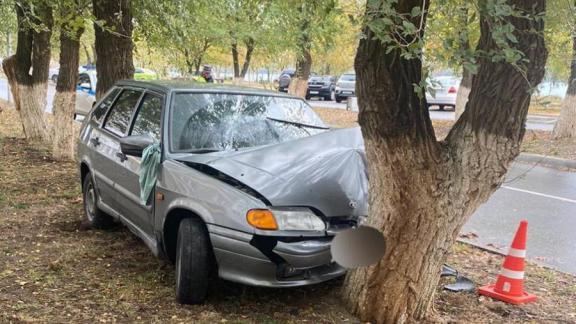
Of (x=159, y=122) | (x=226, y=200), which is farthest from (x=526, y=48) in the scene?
(x=159, y=122)

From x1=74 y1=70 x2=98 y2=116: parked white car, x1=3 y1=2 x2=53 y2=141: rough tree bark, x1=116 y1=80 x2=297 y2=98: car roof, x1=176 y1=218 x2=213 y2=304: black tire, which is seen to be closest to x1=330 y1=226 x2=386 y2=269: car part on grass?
x1=176 y1=218 x2=213 y2=304: black tire

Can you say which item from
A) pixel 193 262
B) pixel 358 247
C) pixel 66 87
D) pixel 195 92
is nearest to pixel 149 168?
pixel 195 92

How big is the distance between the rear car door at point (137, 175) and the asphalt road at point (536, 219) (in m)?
3.07

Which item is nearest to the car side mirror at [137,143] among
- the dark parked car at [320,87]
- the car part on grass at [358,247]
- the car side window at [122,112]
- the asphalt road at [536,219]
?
the car side window at [122,112]

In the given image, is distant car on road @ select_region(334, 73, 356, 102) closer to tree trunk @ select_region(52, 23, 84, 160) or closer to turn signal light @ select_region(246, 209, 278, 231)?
tree trunk @ select_region(52, 23, 84, 160)

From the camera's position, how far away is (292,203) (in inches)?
135

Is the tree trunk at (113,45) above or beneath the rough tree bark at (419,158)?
above

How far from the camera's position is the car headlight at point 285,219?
3.34 meters

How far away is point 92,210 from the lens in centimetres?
563

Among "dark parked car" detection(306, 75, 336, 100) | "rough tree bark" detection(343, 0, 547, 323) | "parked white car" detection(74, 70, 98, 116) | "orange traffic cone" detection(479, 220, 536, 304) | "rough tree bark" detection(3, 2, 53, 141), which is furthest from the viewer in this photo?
"dark parked car" detection(306, 75, 336, 100)

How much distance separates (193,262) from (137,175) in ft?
3.80

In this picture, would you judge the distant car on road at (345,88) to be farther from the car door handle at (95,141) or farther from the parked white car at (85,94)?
the car door handle at (95,141)

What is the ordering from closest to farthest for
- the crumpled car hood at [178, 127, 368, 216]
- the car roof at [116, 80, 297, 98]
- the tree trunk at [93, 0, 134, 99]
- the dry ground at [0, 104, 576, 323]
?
the crumpled car hood at [178, 127, 368, 216] < the dry ground at [0, 104, 576, 323] < the car roof at [116, 80, 297, 98] < the tree trunk at [93, 0, 134, 99]

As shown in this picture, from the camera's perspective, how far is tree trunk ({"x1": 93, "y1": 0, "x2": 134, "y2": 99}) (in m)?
7.19
